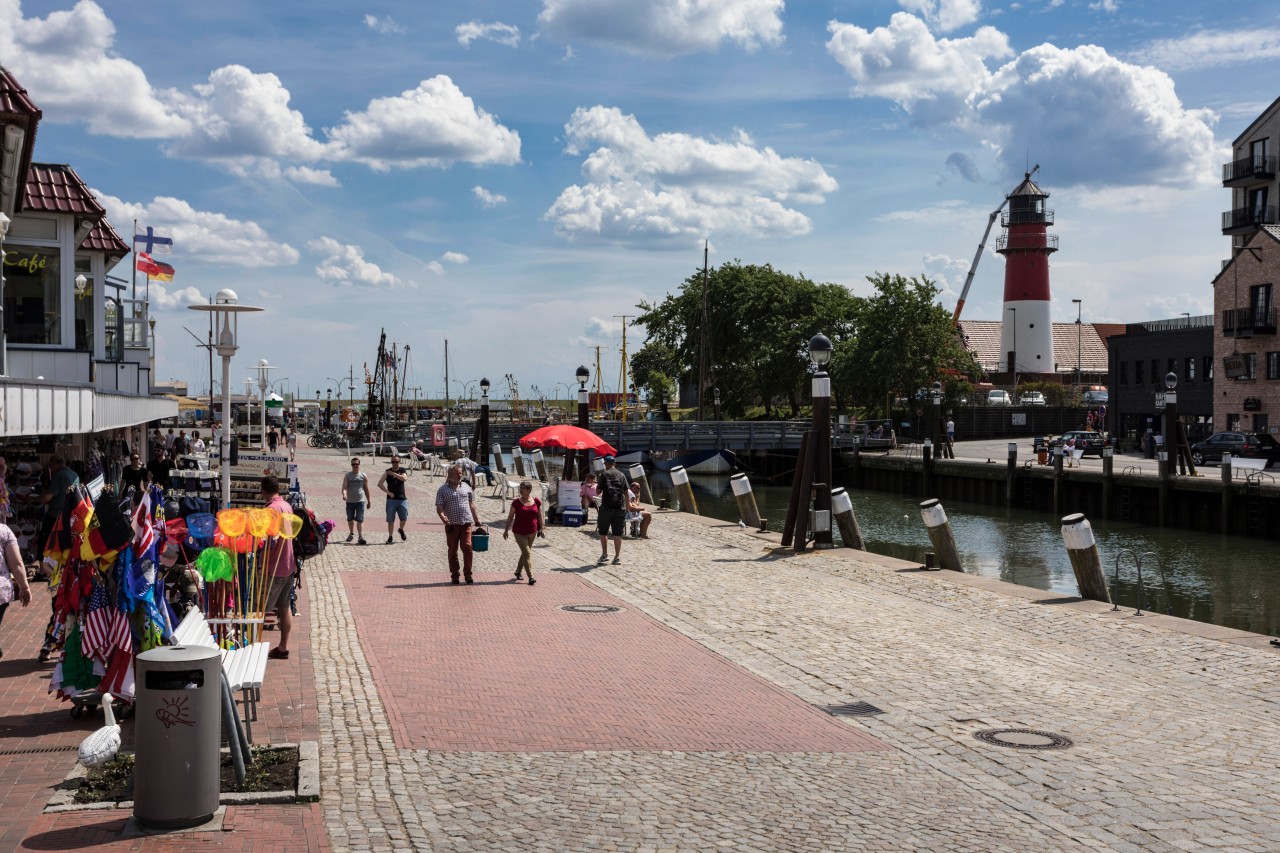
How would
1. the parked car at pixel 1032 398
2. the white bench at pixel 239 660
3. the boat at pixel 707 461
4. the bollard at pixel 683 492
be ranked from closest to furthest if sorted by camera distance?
the white bench at pixel 239 660 → the bollard at pixel 683 492 → the boat at pixel 707 461 → the parked car at pixel 1032 398

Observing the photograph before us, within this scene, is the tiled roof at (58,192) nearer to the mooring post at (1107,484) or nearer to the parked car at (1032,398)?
the mooring post at (1107,484)

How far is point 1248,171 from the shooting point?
2490 inches

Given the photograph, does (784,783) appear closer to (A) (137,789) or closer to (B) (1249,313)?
(A) (137,789)

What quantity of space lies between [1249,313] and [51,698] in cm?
5449

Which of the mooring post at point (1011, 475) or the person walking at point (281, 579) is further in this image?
the mooring post at point (1011, 475)

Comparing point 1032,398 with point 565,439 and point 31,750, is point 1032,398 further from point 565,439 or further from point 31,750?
point 31,750

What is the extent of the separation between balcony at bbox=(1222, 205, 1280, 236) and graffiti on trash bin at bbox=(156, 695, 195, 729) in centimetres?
6583

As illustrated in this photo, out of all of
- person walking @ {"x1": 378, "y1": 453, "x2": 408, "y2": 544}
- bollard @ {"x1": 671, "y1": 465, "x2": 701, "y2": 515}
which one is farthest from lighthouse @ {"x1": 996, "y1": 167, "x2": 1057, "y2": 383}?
person walking @ {"x1": 378, "y1": 453, "x2": 408, "y2": 544}

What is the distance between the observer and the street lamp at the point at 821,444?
21.8m

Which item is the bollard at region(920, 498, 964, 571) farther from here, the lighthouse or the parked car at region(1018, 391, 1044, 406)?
the lighthouse

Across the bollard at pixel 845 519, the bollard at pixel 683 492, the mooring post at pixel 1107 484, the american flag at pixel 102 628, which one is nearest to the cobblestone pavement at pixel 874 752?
the american flag at pixel 102 628

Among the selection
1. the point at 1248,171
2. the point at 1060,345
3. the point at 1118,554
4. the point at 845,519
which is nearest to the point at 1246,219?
the point at 1248,171

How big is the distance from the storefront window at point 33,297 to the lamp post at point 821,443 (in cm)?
1347

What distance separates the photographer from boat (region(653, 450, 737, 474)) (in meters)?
66.3
